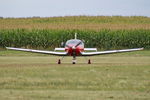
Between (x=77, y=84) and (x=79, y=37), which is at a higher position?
(x=79, y=37)

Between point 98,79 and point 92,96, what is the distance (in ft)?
16.6

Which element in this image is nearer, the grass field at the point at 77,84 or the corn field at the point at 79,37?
the grass field at the point at 77,84

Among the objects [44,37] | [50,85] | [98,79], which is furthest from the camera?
[44,37]

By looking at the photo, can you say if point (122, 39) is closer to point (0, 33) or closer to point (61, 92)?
point (0, 33)

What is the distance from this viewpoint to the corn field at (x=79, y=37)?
52.9m

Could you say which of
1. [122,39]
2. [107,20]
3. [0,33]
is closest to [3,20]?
[107,20]

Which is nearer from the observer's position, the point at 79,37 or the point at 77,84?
the point at 77,84

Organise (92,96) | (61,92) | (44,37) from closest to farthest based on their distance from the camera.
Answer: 1. (92,96)
2. (61,92)
3. (44,37)

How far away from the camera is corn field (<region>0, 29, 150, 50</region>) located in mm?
52938

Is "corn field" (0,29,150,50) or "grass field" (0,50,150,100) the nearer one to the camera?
"grass field" (0,50,150,100)

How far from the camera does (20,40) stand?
53.3m

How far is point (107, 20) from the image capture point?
73.3m

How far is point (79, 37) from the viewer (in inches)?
2110

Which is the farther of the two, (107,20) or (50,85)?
(107,20)
